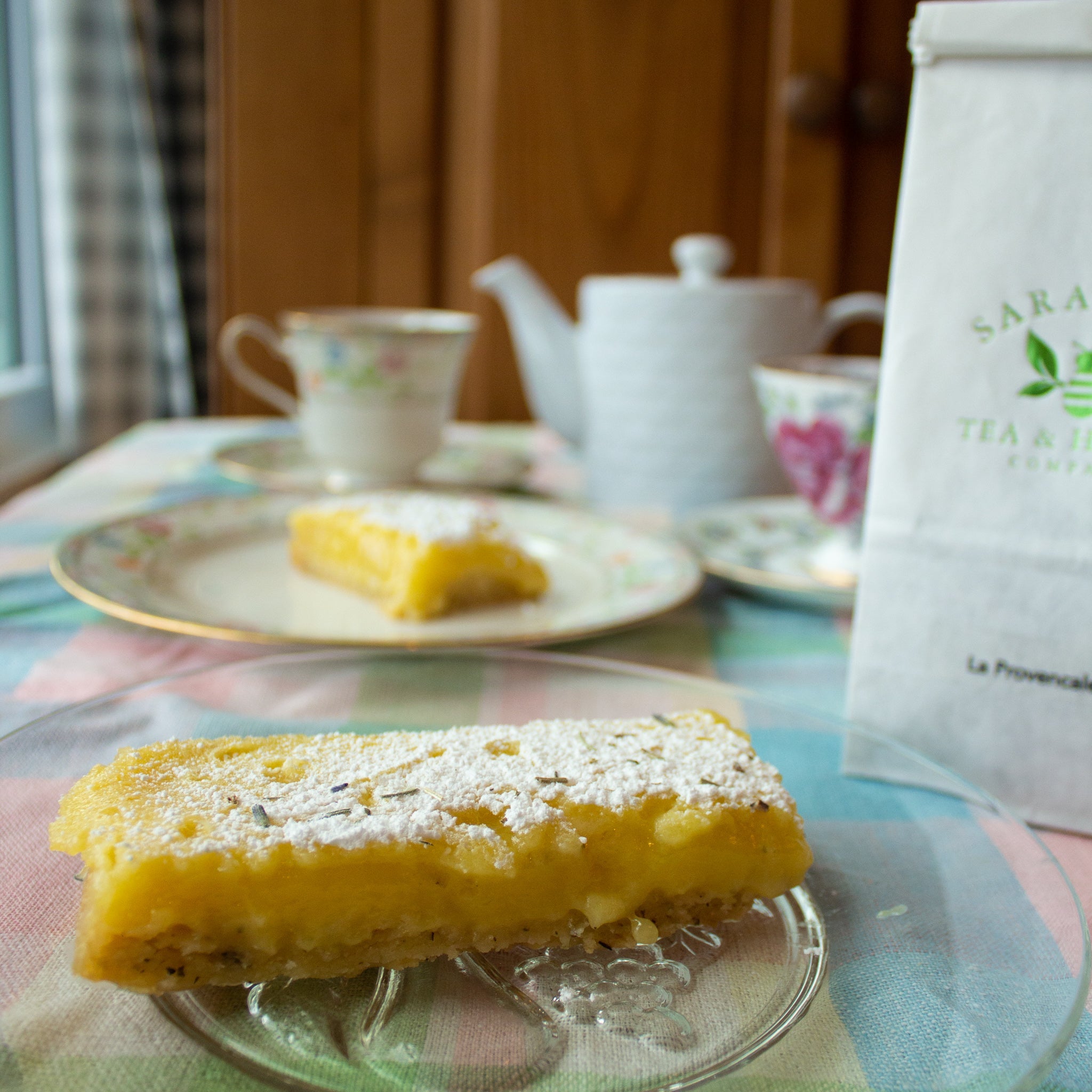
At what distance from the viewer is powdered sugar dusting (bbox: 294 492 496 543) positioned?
27.7 inches

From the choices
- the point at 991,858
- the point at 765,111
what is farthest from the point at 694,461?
the point at 765,111

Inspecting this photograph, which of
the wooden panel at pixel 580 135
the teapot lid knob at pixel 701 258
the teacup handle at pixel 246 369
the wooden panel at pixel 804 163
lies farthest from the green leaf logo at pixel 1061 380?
the wooden panel at pixel 804 163

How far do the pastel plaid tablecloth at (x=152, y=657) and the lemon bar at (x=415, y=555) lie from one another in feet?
0.29

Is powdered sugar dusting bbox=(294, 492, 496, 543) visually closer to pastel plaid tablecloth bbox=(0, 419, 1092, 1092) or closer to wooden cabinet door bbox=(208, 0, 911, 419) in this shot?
pastel plaid tablecloth bbox=(0, 419, 1092, 1092)

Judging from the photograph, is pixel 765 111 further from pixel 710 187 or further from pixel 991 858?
pixel 991 858

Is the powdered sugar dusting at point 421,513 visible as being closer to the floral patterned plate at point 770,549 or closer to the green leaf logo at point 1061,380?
the floral patterned plate at point 770,549

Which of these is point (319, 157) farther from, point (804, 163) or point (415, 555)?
point (415, 555)

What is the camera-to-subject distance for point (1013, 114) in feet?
1.41

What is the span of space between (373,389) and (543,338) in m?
0.22

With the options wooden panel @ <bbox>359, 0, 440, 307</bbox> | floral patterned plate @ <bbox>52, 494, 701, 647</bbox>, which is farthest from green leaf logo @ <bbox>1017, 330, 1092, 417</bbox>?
wooden panel @ <bbox>359, 0, 440, 307</bbox>

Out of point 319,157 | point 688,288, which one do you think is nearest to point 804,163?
point 319,157

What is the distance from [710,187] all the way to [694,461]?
1195 millimetres

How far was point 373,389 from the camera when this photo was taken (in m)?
1.00

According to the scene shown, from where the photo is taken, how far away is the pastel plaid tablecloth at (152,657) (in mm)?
282
